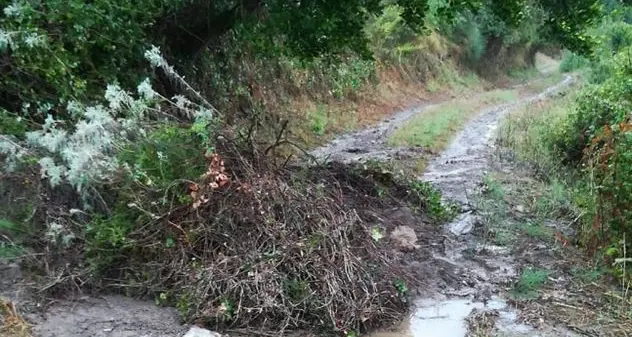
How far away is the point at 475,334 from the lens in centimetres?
508

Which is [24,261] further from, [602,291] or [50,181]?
[602,291]

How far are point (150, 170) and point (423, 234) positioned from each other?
332cm

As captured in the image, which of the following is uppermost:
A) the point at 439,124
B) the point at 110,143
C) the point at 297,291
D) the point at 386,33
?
the point at 386,33

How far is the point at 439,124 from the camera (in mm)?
16141

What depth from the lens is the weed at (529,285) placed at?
228 inches

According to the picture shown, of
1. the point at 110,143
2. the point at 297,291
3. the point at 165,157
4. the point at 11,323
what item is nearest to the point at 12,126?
the point at 110,143

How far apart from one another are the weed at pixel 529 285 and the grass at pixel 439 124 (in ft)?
23.7

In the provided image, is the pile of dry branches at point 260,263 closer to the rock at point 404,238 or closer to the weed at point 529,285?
the rock at point 404,238

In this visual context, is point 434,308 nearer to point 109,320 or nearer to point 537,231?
point 537,231

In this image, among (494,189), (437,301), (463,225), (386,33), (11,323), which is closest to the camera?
(11,323)

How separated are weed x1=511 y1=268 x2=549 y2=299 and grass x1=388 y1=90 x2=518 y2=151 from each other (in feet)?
23.7

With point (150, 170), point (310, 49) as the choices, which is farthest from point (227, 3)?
point (150, 170)

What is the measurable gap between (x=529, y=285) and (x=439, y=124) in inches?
417

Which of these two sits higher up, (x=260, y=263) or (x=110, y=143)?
(x=110, y=143)
